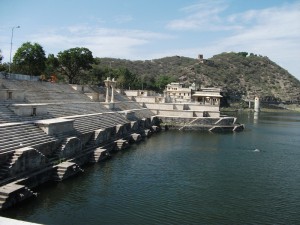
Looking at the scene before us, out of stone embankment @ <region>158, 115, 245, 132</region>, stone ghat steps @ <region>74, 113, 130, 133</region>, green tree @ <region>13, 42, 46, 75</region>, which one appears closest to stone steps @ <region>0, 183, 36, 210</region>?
stone ghat steps @ <region>74, 113, 130, 133</region>

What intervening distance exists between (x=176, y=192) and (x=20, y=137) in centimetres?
1124

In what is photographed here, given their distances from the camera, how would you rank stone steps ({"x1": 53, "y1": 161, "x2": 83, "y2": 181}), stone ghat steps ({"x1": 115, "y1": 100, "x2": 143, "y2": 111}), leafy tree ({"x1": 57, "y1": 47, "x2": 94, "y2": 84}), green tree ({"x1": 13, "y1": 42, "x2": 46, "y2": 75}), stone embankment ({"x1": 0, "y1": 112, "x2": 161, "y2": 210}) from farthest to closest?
leafy tree ({"x1": 57, "y1": 47, "x2": 94, "y2": 84}) < green tree ({"x1": 13, "y1": 42, "x2": 46, "y2": 75}) < stone ghat steps ({"x1": 115, "y1": 100, "x2": 143, "y2": 111}) < stone steps ({"x1": 53, "y1": 161, "x2": 83, "y2": 181}) < stone embankment ({"x1": 0, "y1": 112, "x2": 161, "y2": 210})

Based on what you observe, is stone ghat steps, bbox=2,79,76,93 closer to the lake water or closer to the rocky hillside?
the lake water

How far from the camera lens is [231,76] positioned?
589ft

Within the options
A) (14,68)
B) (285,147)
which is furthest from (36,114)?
(14,68)

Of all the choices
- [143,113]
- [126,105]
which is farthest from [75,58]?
[143,113]

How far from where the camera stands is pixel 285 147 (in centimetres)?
4369

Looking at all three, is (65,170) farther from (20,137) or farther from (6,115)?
(6,115)

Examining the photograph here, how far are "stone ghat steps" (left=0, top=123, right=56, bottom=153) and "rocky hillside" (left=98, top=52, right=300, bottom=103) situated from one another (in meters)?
132

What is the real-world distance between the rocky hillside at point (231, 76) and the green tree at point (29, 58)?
102 m

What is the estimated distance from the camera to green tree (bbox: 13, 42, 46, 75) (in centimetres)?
5900

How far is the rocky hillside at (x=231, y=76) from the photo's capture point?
6540 inches

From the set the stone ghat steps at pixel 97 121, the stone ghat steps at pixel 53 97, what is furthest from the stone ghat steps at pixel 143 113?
the stone ghat steps at pixel 97 121

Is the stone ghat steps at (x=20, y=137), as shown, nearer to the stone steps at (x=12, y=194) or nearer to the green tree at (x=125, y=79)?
the stone steps at (x=12, y=194)
